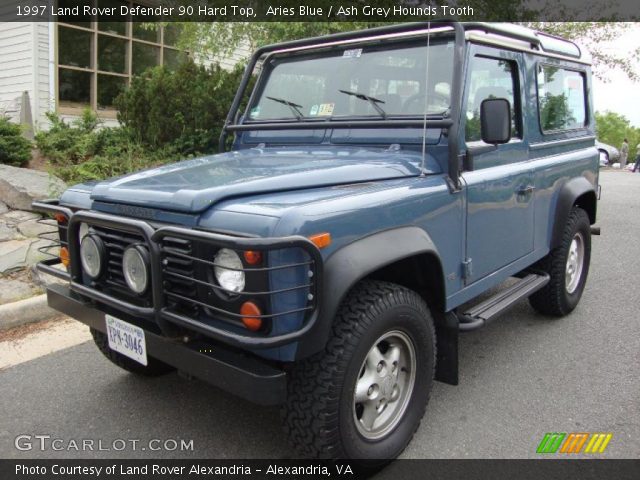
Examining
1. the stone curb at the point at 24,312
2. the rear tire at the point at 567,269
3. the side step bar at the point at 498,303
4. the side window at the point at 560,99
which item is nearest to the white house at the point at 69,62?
the stone curb at the point at 24,312

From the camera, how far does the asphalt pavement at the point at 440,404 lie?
2.83m

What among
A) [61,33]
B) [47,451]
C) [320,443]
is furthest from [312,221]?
[61,33]

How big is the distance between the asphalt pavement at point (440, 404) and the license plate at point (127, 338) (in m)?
0.62

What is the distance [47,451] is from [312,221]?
1.89m

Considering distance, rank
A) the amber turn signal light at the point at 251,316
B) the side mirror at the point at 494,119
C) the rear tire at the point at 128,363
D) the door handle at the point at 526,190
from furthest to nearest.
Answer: the door handle at the point at 526,190, the rear tire at the point at 128,363, the side mirror at the point at 494,119, the amber turn signal light at the point at 251,316

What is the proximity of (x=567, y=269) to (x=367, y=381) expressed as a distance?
2732 millimetres

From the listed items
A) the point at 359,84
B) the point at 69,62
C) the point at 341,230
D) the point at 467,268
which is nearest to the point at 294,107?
the point at 359,84

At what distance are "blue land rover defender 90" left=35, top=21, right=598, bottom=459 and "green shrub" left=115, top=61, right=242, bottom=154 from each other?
12.5ft

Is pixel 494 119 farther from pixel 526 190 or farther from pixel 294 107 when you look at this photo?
pixel 294 107

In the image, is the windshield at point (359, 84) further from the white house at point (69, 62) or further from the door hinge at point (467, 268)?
the white house at point (69, 62)

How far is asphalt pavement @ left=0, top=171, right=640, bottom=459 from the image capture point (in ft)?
9.30

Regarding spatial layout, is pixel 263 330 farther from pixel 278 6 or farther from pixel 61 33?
pixel 61 33

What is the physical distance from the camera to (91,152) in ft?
26.1

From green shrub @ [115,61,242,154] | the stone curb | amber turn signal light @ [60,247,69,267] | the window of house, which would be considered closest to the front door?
amber turn signal light @ [60,247,69,267]
